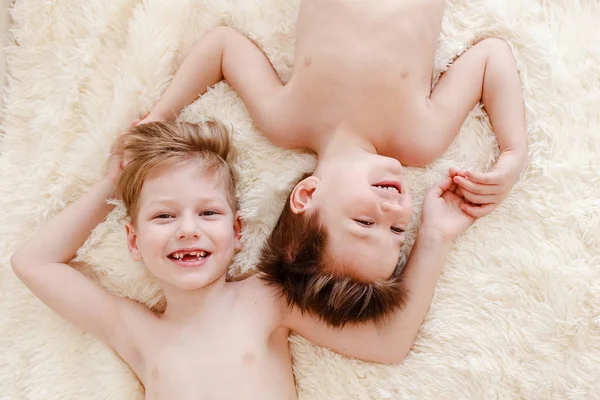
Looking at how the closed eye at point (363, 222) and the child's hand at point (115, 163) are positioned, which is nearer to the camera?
the closed eye at point (363, 222)

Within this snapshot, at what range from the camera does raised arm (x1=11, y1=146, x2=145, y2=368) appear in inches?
50.3

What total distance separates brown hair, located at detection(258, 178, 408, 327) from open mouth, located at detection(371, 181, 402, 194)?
5.4 inches

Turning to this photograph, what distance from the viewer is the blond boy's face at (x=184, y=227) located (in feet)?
3.97

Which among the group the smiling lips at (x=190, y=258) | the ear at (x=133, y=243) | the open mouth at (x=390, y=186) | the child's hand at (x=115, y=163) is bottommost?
the ear at (x=133, y=243)

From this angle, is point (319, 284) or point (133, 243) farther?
point (133, 243)

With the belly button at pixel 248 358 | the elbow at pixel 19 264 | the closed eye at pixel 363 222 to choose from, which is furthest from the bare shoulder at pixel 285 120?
the elbow at pixel 19 264

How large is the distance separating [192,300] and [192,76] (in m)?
0.48

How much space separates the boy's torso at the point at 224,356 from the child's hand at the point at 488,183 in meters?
0.46

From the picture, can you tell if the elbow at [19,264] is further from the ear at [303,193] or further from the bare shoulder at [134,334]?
the ear at [303,193]

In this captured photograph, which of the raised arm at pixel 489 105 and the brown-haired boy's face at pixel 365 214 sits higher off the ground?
the raised arm at pixel 489 105

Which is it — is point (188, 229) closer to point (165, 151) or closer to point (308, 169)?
point (165, 151)

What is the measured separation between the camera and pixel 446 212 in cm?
129

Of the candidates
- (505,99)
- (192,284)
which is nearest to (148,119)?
(192,284)

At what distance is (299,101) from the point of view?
128 centimetres
